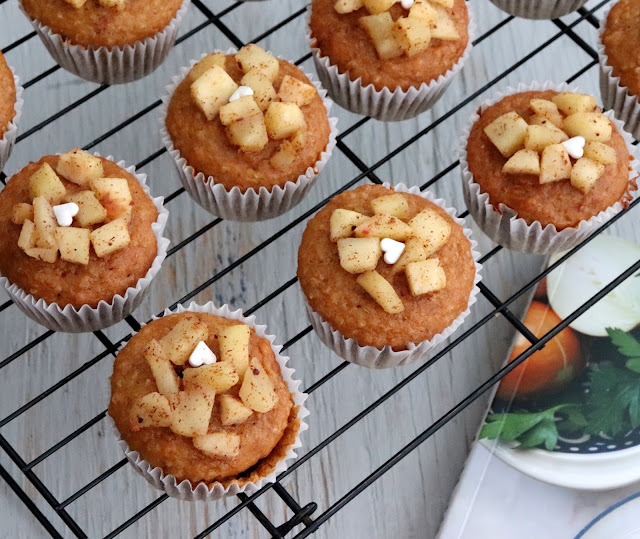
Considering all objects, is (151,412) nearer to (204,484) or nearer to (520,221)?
(204,484)

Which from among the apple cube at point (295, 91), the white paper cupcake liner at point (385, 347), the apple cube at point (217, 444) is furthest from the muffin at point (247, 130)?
the apple cube at point (217, 444)

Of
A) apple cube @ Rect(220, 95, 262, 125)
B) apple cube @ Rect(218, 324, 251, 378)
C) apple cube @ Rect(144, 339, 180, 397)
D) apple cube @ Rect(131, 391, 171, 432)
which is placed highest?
apple cube @ Rect(220, 95, 262, 125)

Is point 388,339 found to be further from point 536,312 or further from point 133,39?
point 133,39

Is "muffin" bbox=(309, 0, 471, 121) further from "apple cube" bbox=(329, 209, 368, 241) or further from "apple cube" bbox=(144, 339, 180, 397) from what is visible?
"apple cube" bbox=(144, 339, 180, 397)

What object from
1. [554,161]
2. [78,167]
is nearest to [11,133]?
[78,167]

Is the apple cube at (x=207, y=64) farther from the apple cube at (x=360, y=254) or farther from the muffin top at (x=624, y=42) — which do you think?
the muffin top at (x=624, y=42)

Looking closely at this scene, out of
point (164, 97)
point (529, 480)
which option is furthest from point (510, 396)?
point (164, 97)

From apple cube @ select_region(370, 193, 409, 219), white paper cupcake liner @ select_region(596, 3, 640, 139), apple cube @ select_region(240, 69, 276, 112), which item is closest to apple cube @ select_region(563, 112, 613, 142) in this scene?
white paper cupcake liner @ select_region(596, 3, 640, 139)
